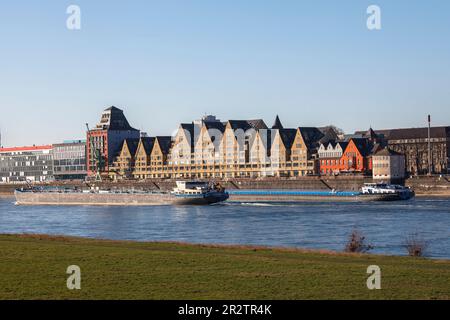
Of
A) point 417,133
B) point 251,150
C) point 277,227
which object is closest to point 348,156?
point 417,133

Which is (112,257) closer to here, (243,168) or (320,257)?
(320,257)

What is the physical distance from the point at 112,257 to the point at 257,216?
59.8 metres

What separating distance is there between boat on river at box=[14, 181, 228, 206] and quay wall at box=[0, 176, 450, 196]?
2517 cm

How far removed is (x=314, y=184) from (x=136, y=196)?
1514 inches

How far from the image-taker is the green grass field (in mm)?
22675

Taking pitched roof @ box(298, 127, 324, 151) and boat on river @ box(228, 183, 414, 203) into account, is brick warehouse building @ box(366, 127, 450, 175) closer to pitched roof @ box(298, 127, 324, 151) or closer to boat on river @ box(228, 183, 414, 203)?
pitched roof @ box(298, 127, 324, 151)

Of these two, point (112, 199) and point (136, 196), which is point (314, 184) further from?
point (112, 199)

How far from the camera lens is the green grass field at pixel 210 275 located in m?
22.7

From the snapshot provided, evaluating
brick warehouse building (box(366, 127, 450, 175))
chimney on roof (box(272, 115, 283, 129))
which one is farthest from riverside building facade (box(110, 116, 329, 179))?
brick warehouse building (box(366, 127, 450, 175))

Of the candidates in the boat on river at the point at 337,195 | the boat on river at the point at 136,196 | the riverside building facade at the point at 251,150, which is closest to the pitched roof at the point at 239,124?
the riverside building facade at the point at 251,150

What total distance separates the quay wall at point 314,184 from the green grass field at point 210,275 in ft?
372

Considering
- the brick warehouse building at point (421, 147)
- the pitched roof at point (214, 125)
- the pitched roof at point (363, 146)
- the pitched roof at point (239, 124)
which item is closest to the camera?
the pitched roof at point (363, 146)

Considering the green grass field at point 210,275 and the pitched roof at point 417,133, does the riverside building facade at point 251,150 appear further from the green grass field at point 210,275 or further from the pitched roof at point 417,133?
the green grass field at point 210,275
